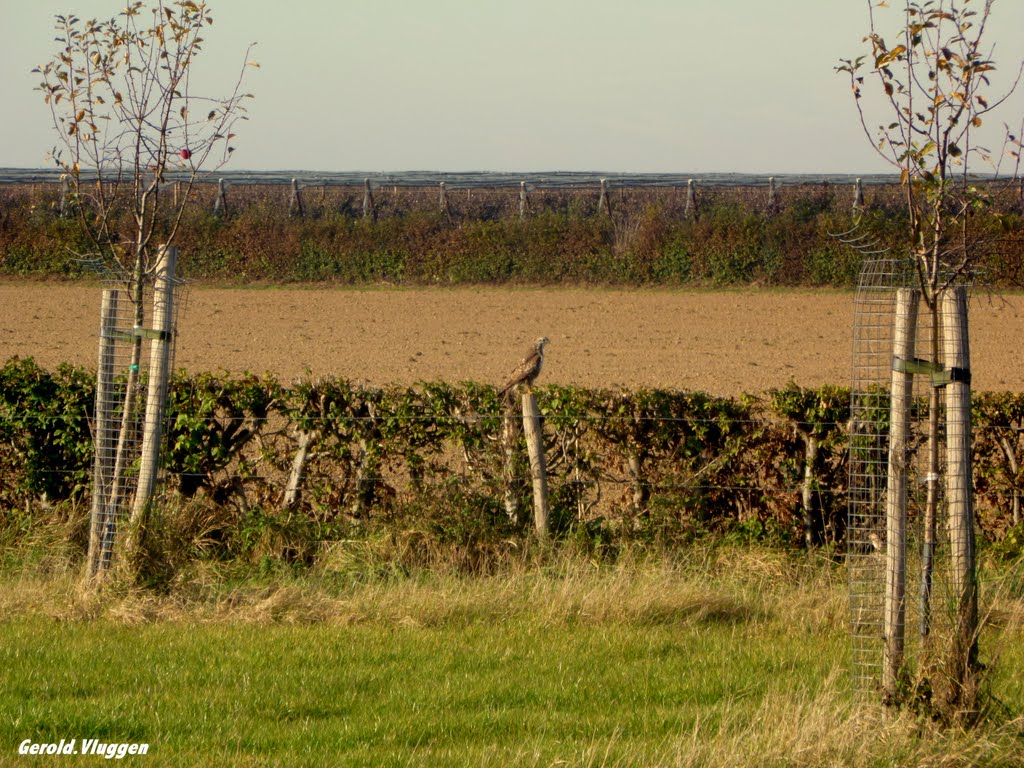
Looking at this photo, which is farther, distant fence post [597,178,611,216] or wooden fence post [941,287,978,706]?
distant fence post [597,178,611,216]

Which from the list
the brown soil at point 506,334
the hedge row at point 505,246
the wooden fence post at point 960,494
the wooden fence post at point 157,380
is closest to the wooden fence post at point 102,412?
the wooden fence post at point 157,380

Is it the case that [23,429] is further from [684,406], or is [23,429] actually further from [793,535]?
[793,535]

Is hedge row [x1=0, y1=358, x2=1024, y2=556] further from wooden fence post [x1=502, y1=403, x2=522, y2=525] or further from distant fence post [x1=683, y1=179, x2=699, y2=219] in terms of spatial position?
distant fence post [x1=683, y1=179, x2=699, y2=219]

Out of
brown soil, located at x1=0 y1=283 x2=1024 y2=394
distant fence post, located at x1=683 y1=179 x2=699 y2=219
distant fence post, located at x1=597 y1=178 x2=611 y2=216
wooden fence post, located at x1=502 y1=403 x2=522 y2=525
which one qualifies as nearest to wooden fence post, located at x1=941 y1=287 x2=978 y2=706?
wooden fence post, located at x1=502 y1=403 x2=522 y2=525

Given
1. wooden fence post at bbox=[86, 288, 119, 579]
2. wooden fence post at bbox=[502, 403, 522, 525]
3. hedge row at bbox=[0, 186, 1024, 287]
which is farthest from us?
hedge row at bbox=[0, 186, 1024, 287]

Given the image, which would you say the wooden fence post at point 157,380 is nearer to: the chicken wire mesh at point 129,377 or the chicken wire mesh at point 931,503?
the chicken wire mesh at point 129,377

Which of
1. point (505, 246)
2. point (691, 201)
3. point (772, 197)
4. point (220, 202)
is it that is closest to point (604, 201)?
point (691, 201)

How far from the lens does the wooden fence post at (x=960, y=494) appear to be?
179 inches

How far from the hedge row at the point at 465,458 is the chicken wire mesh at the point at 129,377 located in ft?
3.22

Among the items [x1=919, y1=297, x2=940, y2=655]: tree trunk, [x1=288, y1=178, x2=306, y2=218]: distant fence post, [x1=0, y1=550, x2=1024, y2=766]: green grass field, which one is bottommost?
[x1=0, y1=550, x2=1024, y2=766]: green grass field

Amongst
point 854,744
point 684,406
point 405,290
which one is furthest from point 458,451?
point 405,290

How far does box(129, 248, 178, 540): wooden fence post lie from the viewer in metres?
7.30

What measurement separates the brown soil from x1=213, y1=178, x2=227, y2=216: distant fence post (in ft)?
18.7

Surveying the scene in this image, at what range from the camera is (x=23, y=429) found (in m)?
9.12
